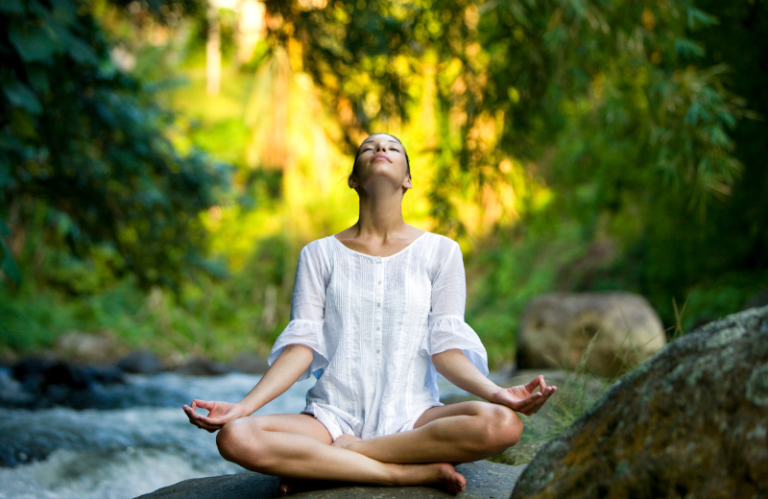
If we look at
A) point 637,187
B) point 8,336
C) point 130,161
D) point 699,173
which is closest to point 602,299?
point 637,187

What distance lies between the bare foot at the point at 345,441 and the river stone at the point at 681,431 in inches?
23.7

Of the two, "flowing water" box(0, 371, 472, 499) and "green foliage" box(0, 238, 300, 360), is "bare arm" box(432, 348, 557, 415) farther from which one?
"green foliage" box(0, 238, 300, 360)

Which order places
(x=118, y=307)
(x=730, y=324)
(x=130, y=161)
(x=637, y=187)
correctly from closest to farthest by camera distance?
(x=730, y=324) → (x=130, y=161) → (x=637, y=187) → (x=118, y=307)

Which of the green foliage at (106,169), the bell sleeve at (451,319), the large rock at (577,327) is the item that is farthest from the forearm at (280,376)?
the large rock at (577,327)

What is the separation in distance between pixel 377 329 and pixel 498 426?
0.55m

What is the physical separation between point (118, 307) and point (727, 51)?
9.40m

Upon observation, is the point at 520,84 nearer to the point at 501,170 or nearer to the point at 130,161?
the point at 501,170

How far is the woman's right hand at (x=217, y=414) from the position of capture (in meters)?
1.81

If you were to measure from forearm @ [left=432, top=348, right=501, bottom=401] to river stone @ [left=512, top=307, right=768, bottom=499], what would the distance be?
0.33 m

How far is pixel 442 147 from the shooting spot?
4.14 metres

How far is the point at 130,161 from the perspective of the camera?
4785 mm

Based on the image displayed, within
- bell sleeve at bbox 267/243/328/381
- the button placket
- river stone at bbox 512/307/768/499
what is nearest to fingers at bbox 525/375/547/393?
river stone at bbox 512/307/768/499

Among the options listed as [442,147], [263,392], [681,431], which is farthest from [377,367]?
[442,147]

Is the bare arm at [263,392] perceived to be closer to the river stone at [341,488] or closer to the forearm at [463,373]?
the river stone at [341,488]
